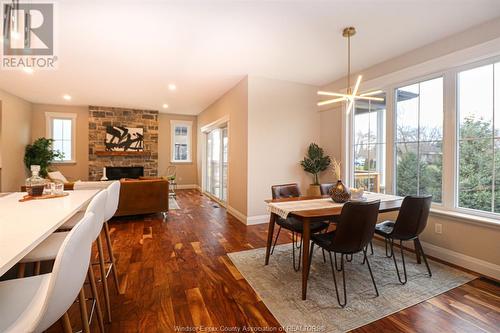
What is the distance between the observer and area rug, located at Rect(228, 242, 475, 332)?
5.71ft

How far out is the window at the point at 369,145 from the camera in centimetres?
363

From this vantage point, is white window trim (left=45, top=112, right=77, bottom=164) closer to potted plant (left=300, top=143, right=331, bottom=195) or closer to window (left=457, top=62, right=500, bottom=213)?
potted plant (left=300, top=143, right=331, bottom=195)

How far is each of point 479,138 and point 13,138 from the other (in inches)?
348

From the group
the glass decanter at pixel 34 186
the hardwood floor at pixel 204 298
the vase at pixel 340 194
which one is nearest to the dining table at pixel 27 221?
the glass decanter at pixel 34 186

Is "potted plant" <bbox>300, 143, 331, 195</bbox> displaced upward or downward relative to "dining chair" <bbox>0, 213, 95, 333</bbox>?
upward

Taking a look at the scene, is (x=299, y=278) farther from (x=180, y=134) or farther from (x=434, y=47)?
(x=180, y=134)

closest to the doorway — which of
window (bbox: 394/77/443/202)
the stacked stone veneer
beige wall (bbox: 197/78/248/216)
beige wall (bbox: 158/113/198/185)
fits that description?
beige wall (bbox: 197/78/248/216)

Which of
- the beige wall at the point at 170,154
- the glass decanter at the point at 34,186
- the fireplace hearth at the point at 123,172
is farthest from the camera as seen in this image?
the beige wall at the point at 170,154

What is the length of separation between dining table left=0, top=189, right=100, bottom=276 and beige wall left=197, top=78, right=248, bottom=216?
2783 millimetres

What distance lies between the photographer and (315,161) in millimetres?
4457

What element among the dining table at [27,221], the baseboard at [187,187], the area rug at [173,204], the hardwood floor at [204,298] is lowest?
the hardwood floor at [204,298]

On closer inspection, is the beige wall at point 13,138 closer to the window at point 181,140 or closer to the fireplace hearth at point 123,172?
the fireplace hearth at point 123,172

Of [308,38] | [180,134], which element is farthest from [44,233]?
[180,134]

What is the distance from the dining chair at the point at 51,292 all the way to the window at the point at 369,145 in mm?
3819
